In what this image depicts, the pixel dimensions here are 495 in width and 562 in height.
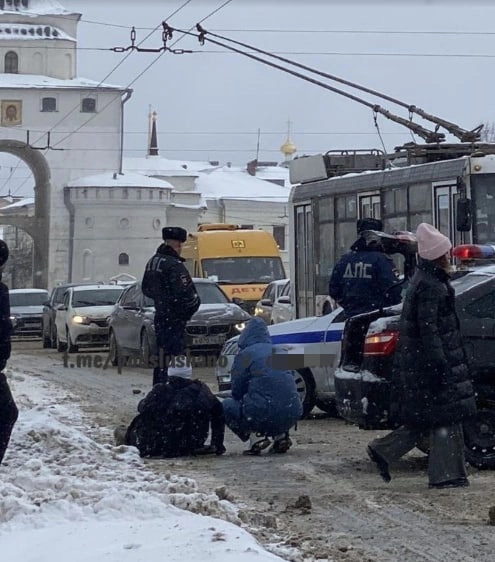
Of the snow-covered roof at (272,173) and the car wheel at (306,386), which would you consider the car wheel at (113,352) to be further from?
the snow-covered roof at (272,173)

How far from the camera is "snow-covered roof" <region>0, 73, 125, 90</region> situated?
264 feet

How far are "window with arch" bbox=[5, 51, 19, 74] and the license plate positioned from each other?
209ft

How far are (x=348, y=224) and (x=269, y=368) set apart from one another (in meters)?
9.20

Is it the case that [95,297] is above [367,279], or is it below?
below

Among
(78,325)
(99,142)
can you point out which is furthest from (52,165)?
(78,325)

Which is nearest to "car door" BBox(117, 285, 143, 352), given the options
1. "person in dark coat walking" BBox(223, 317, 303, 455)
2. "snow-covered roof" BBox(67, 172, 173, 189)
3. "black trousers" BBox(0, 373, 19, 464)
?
"person in dark coat walking" BBox(223, 317, 303, 455)

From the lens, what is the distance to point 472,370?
1014cm

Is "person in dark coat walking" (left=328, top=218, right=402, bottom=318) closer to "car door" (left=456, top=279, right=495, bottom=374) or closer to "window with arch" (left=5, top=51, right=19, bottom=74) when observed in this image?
"car door" (left=456, top=279, right=495, bottom=374)

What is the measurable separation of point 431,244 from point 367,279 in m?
3.03

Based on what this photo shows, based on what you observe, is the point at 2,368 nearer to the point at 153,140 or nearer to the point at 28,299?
the point at 28,299

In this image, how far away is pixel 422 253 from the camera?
9.45m

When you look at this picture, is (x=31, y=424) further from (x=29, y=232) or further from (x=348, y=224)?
(x=29, y=232)

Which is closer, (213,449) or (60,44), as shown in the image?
(213,449)

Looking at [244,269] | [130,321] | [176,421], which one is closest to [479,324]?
[176,421]
